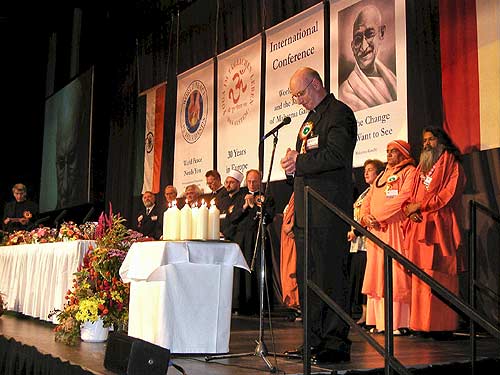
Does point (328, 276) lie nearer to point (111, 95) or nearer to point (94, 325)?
point (94, 325)

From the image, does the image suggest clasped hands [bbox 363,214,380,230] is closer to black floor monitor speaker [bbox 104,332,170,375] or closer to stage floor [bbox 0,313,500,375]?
stage floor [bbox 0,313,500,375]

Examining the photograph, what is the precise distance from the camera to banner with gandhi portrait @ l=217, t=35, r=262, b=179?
775 cm

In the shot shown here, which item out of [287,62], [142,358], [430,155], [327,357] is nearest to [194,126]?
[287,62]

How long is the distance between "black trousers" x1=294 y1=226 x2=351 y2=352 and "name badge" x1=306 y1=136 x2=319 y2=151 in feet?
1.43

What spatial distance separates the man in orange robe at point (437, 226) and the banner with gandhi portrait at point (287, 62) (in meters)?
1.99

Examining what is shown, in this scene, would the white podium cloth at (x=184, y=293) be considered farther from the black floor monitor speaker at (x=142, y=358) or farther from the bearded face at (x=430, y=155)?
the bearded face at (x=430, y=155)

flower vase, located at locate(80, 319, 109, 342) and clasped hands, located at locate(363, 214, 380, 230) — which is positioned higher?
clasped hands, located at locate(363, 214, 380, 230)

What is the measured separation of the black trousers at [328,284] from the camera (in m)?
3.22

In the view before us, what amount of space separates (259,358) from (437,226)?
214 centimetres

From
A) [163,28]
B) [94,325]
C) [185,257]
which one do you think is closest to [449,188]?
[185,257]

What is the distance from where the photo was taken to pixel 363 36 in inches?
244

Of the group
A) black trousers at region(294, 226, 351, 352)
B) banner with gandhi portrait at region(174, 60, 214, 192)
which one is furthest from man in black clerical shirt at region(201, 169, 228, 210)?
black trousers at region(294, 226, 351, 352)

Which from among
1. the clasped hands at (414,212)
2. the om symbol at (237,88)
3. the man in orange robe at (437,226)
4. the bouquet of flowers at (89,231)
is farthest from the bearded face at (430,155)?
the om symbol at (237,88)

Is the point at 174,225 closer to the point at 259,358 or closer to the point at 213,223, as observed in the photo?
the point at 213,223
